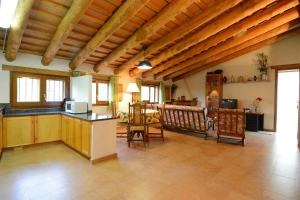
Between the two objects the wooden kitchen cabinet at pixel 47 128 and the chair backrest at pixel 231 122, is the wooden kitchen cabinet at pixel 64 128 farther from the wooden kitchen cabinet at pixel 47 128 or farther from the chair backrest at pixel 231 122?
the chair backrest at pixel 231 122

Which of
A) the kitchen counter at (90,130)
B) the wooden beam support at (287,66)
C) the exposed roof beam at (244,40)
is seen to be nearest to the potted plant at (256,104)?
the wooden beam support at (287,66)

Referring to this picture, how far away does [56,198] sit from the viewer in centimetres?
221

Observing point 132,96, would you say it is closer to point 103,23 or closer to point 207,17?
point 103,23

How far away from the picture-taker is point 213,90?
25.6 feet

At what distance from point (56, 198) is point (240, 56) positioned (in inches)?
299

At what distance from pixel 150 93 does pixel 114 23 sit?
16.4 feet

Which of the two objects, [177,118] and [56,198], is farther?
[177,118]

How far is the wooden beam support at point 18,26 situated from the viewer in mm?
2806

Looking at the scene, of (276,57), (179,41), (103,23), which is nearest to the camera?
(103,23)

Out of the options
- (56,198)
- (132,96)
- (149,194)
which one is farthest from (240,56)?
(56,198)

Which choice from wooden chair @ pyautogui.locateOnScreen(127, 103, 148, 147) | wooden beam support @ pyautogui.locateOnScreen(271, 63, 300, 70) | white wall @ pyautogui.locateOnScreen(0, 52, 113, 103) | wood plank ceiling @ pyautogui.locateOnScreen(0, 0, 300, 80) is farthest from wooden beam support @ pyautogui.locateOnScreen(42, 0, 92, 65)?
wooden beam support @ pyautogui.locateOnScreen(271, 63, 300, 70)

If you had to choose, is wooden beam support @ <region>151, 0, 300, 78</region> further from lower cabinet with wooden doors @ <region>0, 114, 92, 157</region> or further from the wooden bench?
lower cabinet with wooden doors @ <region>0, 114, 92, 157</region>

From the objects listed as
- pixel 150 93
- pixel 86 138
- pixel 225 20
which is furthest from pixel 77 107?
pixel 150 93

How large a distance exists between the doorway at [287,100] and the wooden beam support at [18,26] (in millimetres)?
7458
